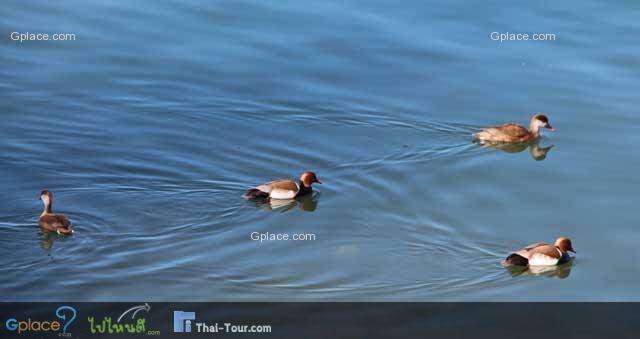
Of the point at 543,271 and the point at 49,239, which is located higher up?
the point at 49,239

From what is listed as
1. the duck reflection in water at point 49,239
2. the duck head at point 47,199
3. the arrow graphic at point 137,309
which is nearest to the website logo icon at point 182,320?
the arrow graphic at point 137,309

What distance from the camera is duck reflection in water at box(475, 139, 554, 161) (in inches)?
804

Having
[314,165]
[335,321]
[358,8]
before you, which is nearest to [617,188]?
[314,165]

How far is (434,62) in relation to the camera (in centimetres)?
2341

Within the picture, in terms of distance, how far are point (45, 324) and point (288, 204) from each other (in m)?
4.73

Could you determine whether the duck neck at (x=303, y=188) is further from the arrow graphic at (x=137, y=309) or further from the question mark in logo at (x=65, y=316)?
the question mark in logo at (x=65, y=316)

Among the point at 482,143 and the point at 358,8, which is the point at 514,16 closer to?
the point at 358,8

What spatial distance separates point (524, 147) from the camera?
2084cm

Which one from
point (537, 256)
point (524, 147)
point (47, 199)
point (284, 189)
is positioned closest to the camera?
point (537, 256)

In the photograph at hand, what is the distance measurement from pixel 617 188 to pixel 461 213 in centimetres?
267

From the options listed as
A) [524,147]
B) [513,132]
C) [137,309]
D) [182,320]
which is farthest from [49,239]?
[524,147]

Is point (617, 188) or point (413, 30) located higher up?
point (413, 30)

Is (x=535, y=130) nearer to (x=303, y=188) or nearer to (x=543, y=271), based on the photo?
(x=303, y=188)

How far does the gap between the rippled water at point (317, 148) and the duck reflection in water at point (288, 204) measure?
0.03 metres
